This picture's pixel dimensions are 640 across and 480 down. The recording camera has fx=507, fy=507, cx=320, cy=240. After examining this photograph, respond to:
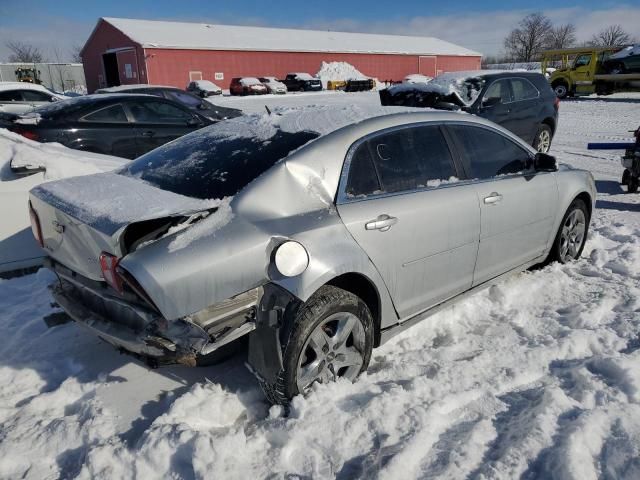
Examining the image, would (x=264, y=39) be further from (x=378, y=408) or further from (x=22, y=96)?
(x=378, y=408)

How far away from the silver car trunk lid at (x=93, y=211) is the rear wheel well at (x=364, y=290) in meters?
0.81

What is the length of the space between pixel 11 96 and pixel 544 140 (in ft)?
46.8

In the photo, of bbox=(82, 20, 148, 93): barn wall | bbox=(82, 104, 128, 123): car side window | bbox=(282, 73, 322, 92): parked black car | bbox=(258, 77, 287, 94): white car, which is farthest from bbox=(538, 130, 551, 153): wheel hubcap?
bbox=(82, 20, 148, 93): barn wall

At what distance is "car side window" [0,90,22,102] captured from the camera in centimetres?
1437

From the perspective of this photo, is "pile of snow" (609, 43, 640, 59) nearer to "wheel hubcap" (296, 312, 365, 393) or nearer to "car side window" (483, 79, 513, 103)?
"car side window" (483, 79, 513, 103)

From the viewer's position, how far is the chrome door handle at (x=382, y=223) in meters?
2.83

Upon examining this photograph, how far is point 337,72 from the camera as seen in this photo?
146 ft

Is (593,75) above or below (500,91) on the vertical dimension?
above

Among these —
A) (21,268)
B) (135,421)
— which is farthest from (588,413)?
(21,268)

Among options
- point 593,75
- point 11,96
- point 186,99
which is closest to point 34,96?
point 11,96

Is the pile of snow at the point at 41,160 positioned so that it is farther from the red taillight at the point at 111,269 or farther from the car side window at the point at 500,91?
the car side window at the point at 500,91

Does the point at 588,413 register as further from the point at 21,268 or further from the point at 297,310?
the point at 21,268

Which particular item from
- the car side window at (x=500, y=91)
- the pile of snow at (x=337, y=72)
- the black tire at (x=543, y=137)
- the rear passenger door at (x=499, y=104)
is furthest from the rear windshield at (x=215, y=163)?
the pile of snow at (x=337, y=72)

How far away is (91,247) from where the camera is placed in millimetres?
2488
